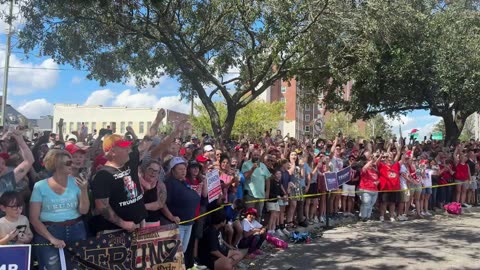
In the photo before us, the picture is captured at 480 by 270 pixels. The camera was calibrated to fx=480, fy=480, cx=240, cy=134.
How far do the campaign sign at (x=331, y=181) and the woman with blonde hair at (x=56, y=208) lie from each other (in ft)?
23.9

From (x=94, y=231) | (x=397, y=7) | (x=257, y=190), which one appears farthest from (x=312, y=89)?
(x=94, y=231)

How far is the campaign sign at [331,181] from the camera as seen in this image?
11208mm

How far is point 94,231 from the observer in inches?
203

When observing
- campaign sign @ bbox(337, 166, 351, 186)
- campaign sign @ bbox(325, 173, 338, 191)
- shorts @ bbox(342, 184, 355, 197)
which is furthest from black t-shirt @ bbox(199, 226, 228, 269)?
shorts @ bbox(342, 184, 355, 197)

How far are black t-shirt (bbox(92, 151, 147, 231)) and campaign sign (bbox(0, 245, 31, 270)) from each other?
810mm

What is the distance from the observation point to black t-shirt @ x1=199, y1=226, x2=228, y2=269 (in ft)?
22.7

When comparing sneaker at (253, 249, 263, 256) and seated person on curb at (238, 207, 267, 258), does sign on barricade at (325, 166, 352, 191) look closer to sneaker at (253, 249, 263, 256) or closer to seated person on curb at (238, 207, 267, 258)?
sneaker at (253, 249, 263, 256)

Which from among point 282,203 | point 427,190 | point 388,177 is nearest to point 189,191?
point 282,203

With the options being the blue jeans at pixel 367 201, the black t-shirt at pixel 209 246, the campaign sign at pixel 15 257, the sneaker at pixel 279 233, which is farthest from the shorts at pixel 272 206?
the campaign sign at pixel 15 257

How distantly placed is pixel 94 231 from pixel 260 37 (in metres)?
10.2

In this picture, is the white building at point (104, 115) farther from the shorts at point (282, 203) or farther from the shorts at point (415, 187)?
the shorts at point (282, 203)

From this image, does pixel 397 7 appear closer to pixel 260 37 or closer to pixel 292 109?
pixel 260 37

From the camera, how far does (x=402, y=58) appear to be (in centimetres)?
1784

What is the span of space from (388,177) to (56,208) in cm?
969
